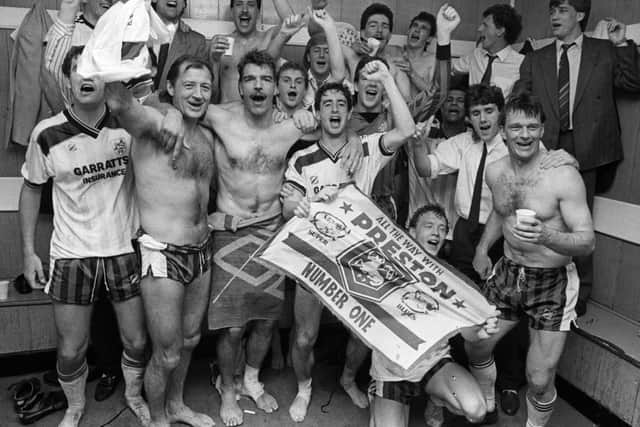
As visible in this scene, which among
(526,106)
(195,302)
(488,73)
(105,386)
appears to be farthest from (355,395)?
(488,73)

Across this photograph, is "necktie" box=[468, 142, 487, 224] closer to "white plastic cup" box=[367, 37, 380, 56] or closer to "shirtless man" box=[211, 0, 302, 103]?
"white plastic cup" box=[367, 37, 380, 56]

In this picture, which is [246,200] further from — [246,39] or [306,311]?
[246,39]

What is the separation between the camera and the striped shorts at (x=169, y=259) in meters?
3.09

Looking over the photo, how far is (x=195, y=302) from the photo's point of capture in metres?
3.33

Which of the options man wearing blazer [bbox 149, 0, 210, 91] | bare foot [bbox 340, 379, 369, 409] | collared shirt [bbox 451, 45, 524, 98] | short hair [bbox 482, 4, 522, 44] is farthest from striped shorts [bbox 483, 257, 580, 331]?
man wearing blazer [bbox 149, 0, 210, 91]

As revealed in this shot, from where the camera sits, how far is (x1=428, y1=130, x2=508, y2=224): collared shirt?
3.80m

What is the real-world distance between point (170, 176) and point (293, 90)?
112 centimetres

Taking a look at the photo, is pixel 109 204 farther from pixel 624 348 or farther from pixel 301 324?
pixel 624 348

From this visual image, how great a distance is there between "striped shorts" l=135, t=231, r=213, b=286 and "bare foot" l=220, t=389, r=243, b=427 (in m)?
0.86

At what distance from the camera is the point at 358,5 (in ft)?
17.3

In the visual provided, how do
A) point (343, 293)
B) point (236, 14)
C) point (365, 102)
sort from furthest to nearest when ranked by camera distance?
point (236, 14) → point (365, 102) → point (343, 293)

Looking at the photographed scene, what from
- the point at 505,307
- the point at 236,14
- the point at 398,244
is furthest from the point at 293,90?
the point at 505,307

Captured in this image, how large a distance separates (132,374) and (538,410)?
7.79 ft

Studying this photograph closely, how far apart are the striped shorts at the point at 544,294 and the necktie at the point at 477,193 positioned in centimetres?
57
